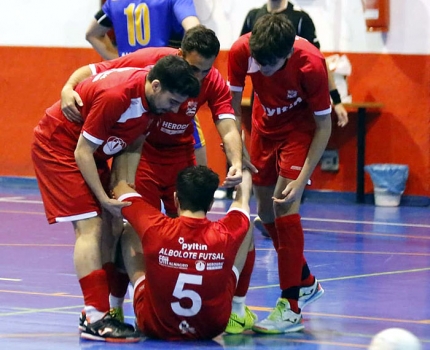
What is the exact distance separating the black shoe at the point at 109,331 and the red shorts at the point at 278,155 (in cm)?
121

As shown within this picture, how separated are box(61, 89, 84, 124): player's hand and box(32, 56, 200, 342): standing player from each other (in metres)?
0.03

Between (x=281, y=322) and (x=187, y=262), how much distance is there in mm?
772

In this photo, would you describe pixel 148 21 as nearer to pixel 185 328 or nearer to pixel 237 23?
pixel 185 328

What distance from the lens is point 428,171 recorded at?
11289 mm

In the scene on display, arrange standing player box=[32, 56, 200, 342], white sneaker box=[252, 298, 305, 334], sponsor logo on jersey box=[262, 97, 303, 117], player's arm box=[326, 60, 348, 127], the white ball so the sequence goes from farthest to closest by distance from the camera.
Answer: player's arm box=[326, 60, 348, 127] < sponsor logo on jersey box=[262, 97, 303, 117] < white sneaker box=[252, 298, 305, 334] < standing player box=[32, 56, 200, 342] < the white ball

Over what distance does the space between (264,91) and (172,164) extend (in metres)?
0.65

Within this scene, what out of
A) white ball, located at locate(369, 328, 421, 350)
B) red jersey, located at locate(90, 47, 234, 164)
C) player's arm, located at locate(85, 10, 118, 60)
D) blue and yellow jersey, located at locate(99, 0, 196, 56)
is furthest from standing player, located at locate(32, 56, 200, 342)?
player's arm, located at locate(85, 10, 118, 60)

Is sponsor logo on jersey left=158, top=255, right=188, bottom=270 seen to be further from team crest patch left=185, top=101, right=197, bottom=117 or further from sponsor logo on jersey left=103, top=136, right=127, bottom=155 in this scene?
team crest patch left=185, top=101, right=197, bottom=117

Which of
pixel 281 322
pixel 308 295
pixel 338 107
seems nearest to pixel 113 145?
pixel 281 322

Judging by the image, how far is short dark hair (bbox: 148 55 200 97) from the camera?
4.81m

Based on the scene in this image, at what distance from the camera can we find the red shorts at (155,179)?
5.79 metres

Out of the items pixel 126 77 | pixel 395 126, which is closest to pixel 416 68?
pixel 395 126

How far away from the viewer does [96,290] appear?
5.08m

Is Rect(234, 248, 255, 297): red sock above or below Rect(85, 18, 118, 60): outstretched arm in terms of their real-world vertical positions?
below
